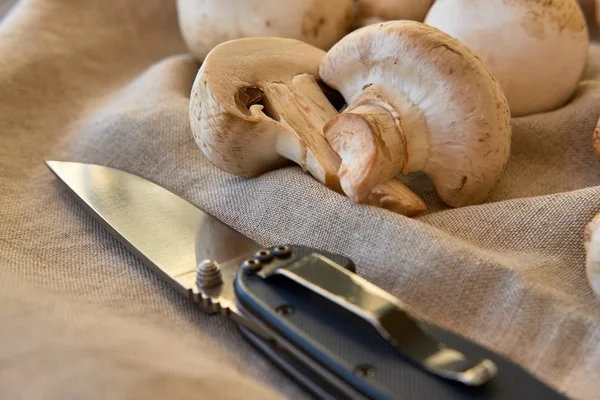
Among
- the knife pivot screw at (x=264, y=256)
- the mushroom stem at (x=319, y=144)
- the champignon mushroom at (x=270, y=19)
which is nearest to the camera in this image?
the knife pivot screw at (x=264, y=256)

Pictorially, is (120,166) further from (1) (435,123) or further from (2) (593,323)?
(2) (593,323)

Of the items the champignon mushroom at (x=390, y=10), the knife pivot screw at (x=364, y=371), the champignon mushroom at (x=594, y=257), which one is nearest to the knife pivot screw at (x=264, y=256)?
the knife pivot screw at (x=364, y=371)

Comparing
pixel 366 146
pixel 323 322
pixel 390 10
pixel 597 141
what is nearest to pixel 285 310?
pixel 323 322

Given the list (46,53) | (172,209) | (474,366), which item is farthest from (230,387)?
(46,53)

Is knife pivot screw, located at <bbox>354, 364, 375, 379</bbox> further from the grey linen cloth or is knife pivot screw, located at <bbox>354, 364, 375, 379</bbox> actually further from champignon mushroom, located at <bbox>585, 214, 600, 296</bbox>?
champignon mushroom, located at <bbox>585, 214, 600, 296</bbox>

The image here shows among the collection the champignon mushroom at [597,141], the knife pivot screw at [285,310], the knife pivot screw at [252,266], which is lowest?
the knife pivot screw at [285,310]

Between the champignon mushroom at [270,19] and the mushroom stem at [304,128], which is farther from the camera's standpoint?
the champignon mushroom at [270,19]

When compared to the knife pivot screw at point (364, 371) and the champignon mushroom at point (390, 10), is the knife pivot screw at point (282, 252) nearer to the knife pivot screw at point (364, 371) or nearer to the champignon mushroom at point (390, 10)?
the knife pivot screw at point (364, 371)
